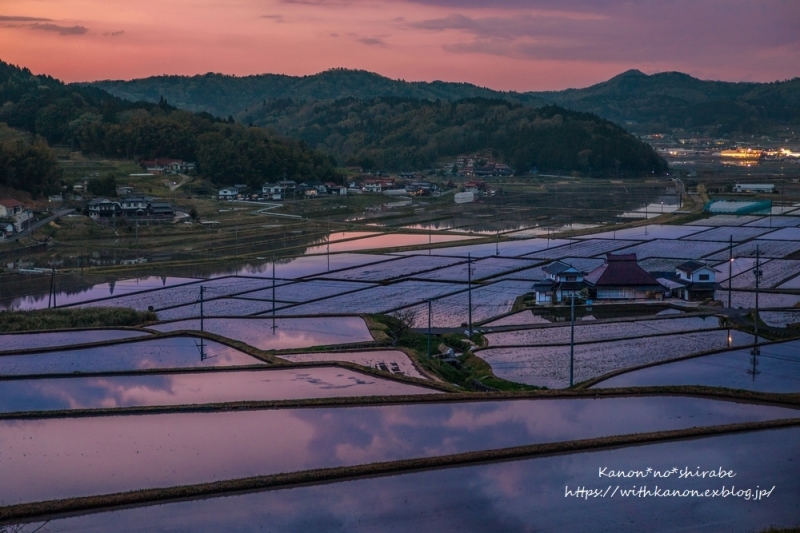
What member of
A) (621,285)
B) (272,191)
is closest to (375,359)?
(621,285)

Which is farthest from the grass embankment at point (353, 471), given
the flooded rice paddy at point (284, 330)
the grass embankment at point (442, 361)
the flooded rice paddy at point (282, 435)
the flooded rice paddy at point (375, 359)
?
the flooded rice paddy at point (284, 330)

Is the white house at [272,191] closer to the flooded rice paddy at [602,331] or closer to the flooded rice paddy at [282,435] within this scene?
the flooded rice paddy at [602,331]

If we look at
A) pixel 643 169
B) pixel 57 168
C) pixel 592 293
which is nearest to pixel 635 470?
pixel 592 293

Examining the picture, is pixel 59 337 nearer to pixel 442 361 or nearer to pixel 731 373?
pixel 442 361

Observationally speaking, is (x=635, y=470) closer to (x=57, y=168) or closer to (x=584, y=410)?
(x=584, y=410)

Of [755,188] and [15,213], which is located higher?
[755,188]

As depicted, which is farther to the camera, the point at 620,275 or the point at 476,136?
the point at 476,136

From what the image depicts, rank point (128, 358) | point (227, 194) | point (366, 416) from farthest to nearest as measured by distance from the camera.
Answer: point (227, 194) → point (128, 358) → point (366, 416)
